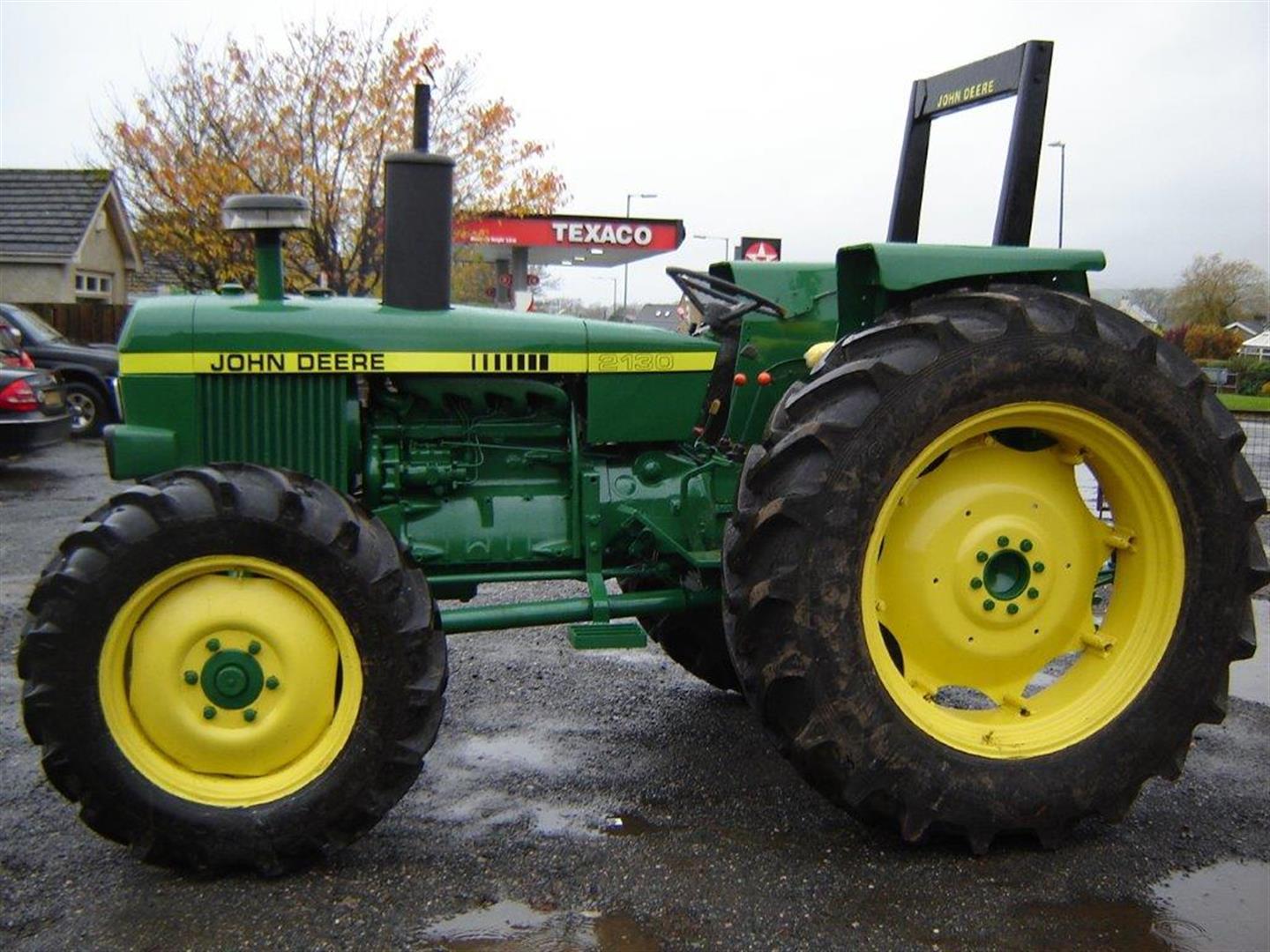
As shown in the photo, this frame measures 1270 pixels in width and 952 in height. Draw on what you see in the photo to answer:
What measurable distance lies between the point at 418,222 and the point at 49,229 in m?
25.6

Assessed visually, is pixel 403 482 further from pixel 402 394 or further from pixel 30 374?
pixel 30 374

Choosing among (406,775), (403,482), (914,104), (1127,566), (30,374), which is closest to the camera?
(406,775)

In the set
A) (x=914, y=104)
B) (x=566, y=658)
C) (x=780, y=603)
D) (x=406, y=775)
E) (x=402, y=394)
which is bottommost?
(x=566, y=658)

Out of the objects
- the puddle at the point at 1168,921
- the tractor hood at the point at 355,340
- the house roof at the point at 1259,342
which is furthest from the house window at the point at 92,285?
the house roof at the point at 1259,342

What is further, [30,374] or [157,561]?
[30,374]

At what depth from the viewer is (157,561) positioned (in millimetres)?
3330

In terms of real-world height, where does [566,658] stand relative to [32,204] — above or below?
below

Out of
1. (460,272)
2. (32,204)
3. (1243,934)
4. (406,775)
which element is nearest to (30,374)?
(406,775)

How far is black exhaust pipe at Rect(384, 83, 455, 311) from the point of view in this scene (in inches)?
157

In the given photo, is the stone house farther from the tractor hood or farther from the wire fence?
the tractor hood

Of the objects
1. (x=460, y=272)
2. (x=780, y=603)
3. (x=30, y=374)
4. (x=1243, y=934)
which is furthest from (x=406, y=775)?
(x=460, y=272)

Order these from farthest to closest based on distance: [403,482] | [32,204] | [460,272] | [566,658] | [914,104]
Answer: [460,272], [32,204], [566,658], [914,104], [403,482]

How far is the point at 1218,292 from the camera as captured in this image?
54844mm

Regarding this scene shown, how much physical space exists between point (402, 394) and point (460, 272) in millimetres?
28280
